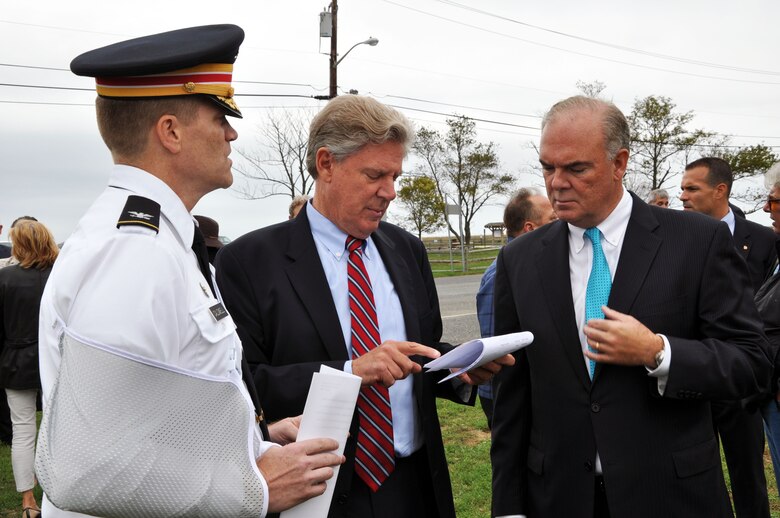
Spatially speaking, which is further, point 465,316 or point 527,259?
point 465,316

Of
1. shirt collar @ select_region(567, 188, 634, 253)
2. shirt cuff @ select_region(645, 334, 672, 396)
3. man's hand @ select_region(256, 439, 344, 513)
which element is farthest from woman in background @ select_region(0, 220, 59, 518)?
shirt cuff @ select_region(645, 334, 672, 396)

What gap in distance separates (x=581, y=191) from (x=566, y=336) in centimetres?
57

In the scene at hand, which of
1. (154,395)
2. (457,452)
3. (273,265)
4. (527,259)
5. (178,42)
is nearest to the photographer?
(154,395)

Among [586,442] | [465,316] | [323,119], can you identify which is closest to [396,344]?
[586,442]

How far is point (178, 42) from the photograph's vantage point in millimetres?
1737

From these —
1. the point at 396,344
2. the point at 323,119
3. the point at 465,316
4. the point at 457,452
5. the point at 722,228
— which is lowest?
the point at 465,316

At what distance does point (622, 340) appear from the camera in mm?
2141

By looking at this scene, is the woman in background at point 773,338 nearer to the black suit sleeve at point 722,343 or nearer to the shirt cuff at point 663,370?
the black suit sleeve at point 722,343

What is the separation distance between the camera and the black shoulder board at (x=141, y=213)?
1467 millimetres

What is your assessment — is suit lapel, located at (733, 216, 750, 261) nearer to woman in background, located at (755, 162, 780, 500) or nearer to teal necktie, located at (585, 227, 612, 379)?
woman in background, located at (755, 162, 780, 500)

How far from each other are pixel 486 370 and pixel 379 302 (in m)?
0.51

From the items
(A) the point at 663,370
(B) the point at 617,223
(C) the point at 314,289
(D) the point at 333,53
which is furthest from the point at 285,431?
(D) the point at 333,53

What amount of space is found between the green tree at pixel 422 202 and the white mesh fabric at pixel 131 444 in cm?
3821

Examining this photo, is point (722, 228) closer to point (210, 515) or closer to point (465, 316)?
point (210, 515)
